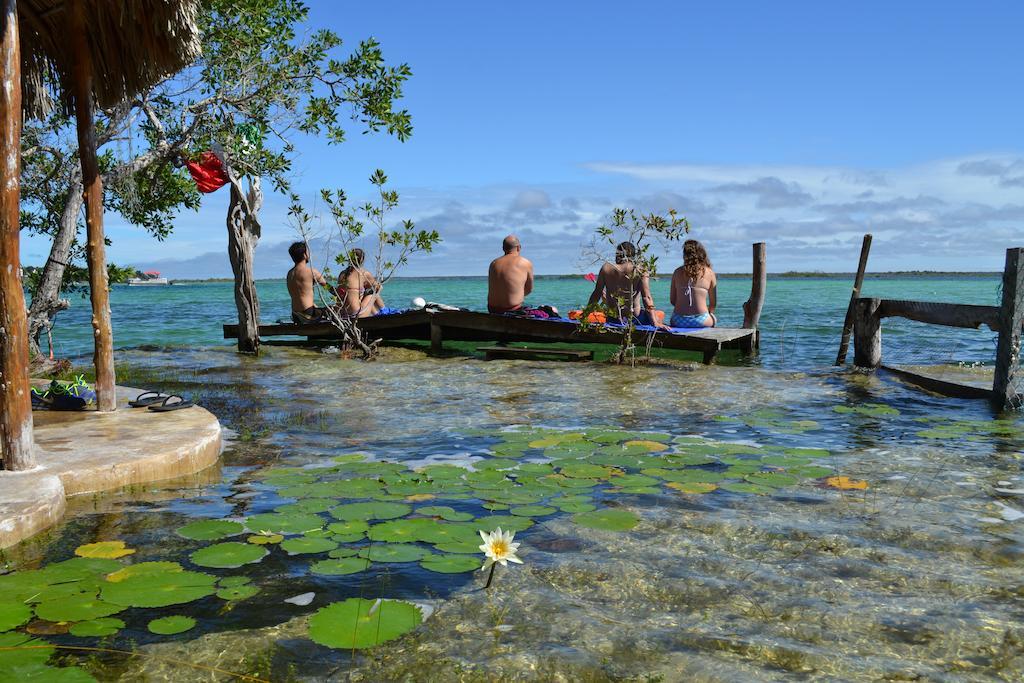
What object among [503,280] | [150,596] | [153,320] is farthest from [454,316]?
[153,320]

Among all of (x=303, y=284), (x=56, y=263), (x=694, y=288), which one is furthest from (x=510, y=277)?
(x=56, y=263)

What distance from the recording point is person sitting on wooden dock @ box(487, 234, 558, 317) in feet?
40.0

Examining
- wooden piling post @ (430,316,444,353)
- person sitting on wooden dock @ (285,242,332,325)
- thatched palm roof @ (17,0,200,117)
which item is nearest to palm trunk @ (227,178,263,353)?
person sitting on wooden dock @ (285,242,332,325)

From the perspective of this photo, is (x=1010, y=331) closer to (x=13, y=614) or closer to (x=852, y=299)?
(x=852, y=299)

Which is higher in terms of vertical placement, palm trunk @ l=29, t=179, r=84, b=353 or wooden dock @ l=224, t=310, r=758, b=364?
palm trunk @ l=29, t=179, r=84, b=353

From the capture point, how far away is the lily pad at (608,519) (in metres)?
3.79

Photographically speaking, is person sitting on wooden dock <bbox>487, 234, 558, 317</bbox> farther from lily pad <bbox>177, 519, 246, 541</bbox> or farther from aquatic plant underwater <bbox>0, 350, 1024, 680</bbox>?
lily pad <bbox>177, 519, 246, 541</bbox>

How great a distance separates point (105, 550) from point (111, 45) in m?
4.07

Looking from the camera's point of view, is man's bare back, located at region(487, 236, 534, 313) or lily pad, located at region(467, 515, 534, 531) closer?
lily pad, located at region(467, 515, 534, 531)

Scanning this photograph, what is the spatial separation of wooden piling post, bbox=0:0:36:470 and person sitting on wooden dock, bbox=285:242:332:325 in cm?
784

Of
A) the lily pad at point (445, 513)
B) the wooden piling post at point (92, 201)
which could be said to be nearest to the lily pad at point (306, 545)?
the lily pad at point (445, 513)

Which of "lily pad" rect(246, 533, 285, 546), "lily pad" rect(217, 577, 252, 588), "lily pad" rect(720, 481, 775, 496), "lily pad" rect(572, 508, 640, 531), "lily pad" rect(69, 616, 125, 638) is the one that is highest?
"lily pad" rect(720, 481, 775, 496)

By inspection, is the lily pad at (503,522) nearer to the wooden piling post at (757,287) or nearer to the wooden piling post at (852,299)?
the wooden piling post at (852,299)

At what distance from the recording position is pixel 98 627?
8.74 feet
